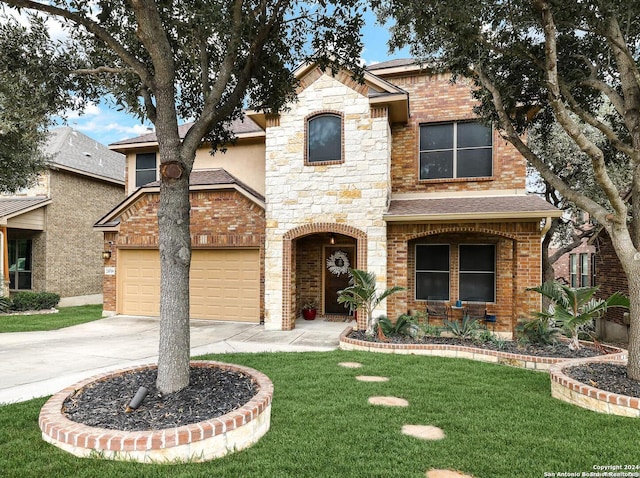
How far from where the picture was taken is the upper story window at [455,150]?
1095 cm

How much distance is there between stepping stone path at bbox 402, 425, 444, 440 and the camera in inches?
158

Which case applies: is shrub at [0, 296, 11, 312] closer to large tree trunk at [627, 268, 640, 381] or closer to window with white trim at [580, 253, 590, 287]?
large tree trunk at [627, 268, 640, 381]

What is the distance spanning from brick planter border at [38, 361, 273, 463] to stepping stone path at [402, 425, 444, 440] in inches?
63.7

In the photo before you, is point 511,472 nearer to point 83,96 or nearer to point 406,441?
point 406,441

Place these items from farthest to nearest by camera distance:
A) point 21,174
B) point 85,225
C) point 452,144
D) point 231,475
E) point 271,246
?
point 85,225 < point 21,174 < point 452,144 < point 271,246 < point 231,475

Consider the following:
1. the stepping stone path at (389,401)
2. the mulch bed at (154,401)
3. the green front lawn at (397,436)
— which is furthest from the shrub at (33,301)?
the stepping stone path at (389,401)

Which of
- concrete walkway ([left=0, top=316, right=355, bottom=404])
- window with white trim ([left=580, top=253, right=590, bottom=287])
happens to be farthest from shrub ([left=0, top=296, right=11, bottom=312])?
window with white trim ([left=580, top=253, right=590, bottom=287])

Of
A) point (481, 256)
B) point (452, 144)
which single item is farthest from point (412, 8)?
point (481, 256)

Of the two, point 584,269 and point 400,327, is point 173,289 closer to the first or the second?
point 400,327

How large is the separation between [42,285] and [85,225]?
3087 mm

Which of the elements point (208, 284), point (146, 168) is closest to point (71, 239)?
point (146, 168)

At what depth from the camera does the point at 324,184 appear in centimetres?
1029

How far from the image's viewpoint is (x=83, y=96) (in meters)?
6.37

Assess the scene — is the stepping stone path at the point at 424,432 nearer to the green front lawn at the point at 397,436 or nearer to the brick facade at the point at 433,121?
the green front lawn at the point at 397,436
